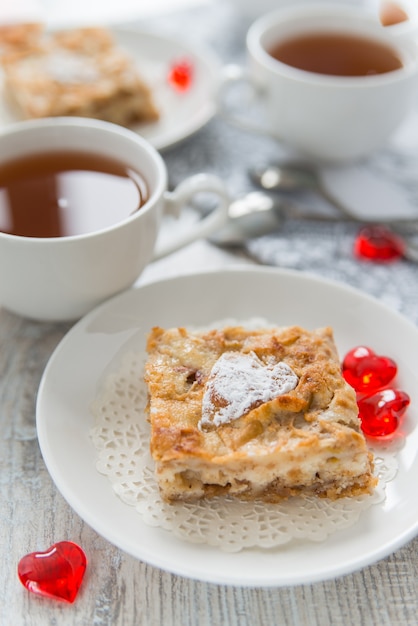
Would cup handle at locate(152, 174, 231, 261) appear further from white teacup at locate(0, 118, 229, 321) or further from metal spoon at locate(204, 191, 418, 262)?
metal spoon at locate(204, 191, 418, 262)

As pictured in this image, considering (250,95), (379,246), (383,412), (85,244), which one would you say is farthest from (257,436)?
(250,95)

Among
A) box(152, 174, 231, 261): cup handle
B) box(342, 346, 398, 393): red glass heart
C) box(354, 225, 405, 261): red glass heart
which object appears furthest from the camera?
box(354, 225, 405, 261): red glass heart

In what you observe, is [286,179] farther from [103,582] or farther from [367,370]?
[103,582]

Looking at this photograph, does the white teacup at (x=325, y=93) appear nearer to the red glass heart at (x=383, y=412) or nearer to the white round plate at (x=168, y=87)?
the white round plate at (x=168, y=87)

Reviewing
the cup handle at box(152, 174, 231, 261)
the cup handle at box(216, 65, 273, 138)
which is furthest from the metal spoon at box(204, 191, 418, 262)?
the cup handle at box(216, 65, 273, 138)

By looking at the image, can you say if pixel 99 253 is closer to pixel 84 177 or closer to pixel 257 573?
pixel 84 177

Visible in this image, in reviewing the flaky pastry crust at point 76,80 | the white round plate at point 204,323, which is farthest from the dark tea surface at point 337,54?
the white round plate at point 204,323
